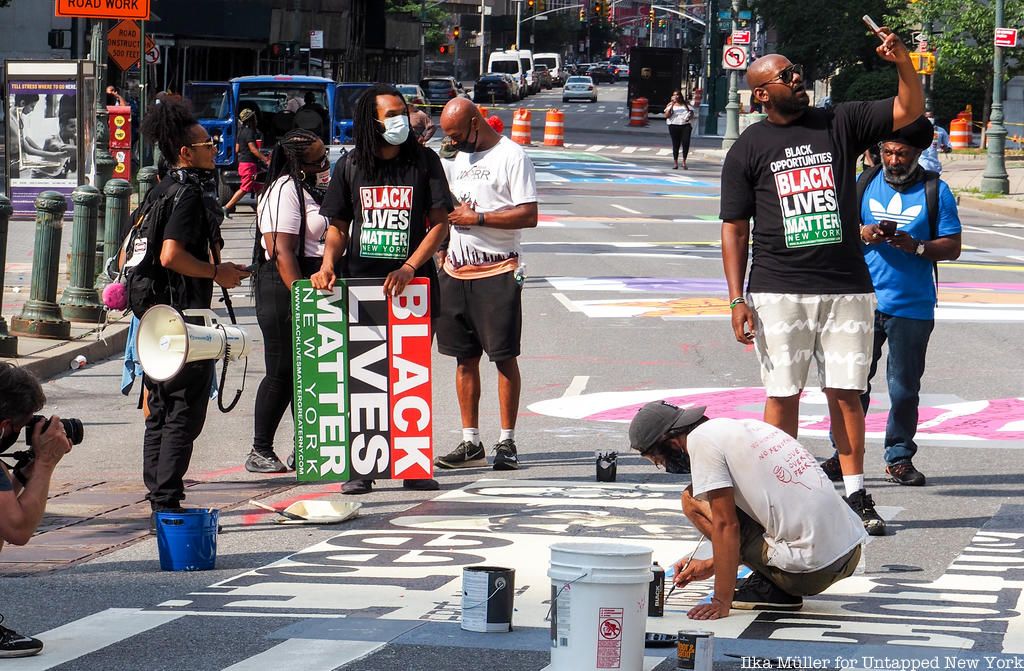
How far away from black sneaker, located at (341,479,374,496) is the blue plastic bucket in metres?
1.65

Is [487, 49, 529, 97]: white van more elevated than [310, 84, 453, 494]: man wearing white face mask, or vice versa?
[487, 49, 529, 97]: white van

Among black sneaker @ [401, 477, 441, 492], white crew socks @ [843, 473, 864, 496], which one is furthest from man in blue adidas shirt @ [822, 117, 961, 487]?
black sneaker @ [401, 477, 441, 492]

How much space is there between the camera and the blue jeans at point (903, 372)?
8539 millimetres

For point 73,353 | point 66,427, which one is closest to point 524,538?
point 66,427

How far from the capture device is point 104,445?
995 centimetres

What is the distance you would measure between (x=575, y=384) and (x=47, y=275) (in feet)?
14.8

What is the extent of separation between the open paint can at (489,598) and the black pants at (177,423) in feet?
7.54

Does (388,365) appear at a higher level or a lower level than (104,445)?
higher

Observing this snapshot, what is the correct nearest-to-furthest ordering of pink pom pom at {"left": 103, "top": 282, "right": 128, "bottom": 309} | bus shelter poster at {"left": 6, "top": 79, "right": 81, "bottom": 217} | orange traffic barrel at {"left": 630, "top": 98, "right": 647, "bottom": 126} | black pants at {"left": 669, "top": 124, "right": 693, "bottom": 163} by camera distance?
pink pom pom at {"left": 103, "top": 282, "right": 128, "bottom": 309}, bus shelter poster at {"left": 6, "top": 79, "right": 81, "bottom": 217}, black pants at {"left": 669, "top": 124, "right": 693, "bottom": 163}, orange traffic barrel at {"left": 630, "top": 98, "right": 647, "bottom": 126}

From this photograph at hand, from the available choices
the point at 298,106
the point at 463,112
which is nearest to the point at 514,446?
the point at 463,112

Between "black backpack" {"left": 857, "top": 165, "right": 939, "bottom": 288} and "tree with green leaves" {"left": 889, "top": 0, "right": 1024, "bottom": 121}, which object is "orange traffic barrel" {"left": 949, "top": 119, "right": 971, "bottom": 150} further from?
"black backpack" {"left": 857, "top": 165, "right": 939, "bottom": 288}

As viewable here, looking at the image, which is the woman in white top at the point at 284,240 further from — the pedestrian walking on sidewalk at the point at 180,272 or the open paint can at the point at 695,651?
the open paint can at the point at 695,651

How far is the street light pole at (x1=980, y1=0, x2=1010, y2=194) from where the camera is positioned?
3234cm

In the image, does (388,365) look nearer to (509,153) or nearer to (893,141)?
(509,153)
